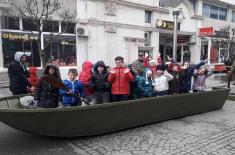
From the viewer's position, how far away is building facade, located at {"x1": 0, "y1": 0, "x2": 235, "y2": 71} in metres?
12.9

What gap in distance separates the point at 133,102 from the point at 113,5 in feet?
40.8

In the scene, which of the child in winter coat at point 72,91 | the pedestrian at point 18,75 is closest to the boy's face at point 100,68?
the child in winter coat at point 72,91

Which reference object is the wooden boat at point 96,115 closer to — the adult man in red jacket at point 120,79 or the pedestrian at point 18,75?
the pedestrian at point 18,75

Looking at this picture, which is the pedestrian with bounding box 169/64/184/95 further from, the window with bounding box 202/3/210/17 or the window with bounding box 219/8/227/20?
the window with bounding box 219/8/227/20

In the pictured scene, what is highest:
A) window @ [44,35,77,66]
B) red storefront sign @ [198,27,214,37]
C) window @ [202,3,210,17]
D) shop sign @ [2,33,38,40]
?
window @ [202,3,210,17]

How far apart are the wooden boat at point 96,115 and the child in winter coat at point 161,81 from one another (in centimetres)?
36

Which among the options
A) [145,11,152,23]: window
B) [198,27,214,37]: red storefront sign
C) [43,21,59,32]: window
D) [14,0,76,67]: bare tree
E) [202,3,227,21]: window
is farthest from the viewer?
[202,3,227,21]: window

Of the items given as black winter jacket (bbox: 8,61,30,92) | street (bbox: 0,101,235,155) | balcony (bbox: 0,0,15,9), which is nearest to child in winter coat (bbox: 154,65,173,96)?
street (bbox: 0,101,235,155)

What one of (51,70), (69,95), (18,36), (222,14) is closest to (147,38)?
(18,36)

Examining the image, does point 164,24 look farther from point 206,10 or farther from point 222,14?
point 222,14

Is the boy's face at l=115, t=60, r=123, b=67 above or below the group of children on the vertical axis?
above

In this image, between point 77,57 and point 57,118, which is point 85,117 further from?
point 77,57

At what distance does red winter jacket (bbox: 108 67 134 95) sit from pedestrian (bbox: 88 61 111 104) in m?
0.14

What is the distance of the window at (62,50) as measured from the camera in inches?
563
